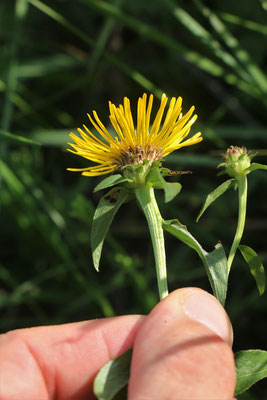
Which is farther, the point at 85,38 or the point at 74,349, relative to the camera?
the point at 85,38

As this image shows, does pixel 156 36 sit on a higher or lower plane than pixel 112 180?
higher

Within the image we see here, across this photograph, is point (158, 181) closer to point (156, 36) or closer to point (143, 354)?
point (143, 354)

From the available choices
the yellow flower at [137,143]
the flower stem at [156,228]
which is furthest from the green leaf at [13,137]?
the flower stem at [156,228]

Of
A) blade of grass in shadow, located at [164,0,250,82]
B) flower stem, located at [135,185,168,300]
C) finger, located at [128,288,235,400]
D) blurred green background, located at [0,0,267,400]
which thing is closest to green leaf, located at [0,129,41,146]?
blurred green background, located at [0,0,267,400]

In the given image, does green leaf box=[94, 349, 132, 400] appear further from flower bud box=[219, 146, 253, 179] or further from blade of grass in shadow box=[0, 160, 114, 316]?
blade of grass in shadow box=[0, 160, 114, 316]

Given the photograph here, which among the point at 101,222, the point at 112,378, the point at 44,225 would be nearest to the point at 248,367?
the point at 112,378

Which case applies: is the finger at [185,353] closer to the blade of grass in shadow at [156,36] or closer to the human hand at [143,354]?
the human hand at [143,354]

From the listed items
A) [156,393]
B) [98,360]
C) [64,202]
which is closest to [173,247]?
[64,202]
